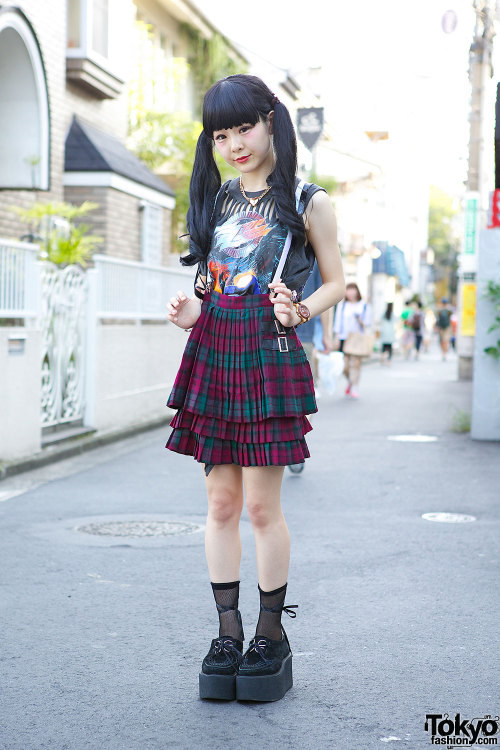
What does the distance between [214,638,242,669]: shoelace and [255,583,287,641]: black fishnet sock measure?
0.09 meters

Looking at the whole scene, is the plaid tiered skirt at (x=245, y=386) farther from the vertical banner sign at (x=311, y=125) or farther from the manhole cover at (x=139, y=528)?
the vertical banner sign at (x=311, y=125)

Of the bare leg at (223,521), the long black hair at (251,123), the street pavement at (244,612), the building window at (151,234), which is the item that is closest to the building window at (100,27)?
the building window at (151,234)

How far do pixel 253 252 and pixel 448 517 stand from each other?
4.05 m

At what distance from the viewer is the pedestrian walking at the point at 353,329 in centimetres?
1744

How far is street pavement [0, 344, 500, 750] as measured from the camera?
3309 mm

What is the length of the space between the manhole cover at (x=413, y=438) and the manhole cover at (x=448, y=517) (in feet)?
15.1

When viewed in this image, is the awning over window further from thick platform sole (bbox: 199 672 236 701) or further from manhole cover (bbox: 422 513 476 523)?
thick platform sole (bbox: 199 672 236 701)

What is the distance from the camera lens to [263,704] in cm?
348

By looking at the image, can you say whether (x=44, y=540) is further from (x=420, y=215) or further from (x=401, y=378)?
(x=420, y=215)

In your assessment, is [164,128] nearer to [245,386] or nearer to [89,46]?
[89,46]

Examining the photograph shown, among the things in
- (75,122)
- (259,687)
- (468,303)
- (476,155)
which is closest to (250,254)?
(259,687)

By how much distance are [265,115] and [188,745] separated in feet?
6.34

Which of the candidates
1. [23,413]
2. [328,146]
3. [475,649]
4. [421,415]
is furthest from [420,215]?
[475,649]

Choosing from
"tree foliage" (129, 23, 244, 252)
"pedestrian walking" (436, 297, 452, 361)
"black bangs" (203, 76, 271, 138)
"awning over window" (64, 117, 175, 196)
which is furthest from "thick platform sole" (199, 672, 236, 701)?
"pedestrian walking" (436, 297, 452, 361)
